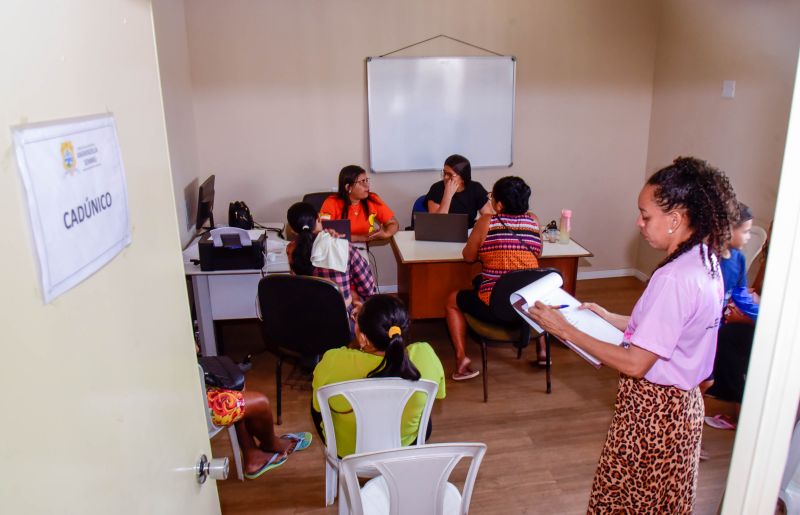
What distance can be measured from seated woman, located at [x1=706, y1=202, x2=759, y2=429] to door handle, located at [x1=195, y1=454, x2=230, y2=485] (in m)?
2.58

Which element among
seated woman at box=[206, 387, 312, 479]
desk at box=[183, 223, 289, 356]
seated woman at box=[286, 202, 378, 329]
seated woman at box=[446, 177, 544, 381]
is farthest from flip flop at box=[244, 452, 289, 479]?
seated woman at box=[446, 177, 544, 381]

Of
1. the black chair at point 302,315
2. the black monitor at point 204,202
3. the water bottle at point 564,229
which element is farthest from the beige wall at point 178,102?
the water bottle at point 564,229

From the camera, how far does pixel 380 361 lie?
2.15m

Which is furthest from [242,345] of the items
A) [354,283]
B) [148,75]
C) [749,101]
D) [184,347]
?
[749,101]

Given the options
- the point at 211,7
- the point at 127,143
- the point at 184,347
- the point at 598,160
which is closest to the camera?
the point at 127,143

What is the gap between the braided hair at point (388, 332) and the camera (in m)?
2.10

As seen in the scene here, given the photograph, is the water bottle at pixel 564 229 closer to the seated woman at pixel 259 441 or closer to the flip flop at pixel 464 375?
the flip flop at pixel 464 375

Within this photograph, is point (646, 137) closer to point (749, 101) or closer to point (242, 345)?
point (749, 101)

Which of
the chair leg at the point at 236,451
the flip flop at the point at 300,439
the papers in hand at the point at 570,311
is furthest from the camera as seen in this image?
the flip flop at the point at 300,439

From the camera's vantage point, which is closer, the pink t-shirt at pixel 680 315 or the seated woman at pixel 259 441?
the pink t-shirt at pixel 680 315

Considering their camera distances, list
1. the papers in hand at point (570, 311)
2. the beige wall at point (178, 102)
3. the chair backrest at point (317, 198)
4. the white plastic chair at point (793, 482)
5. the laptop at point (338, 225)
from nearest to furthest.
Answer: the white plastic chair at point (793, 482), the papers in hand at point (570, 311), the laptop at point (338, 225), the beige wall at point (178, 102), the chair backrest at point (317, 198)

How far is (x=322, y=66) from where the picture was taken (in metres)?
4.83

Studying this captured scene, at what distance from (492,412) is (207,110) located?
3.28m

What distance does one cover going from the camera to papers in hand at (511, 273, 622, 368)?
1.94m
